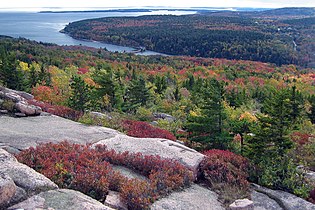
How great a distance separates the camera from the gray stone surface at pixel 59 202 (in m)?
7.36

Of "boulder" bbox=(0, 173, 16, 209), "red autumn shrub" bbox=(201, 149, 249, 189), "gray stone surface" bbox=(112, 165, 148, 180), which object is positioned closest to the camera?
"boulder" bbox=(0, 173, 16, 209)

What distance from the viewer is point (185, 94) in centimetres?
5412

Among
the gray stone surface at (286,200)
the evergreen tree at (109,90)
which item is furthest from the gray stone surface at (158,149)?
the evergreen tree at (109,90)

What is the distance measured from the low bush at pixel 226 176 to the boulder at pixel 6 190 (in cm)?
584

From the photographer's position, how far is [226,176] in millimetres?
11398

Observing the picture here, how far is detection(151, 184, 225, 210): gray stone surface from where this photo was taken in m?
9.08

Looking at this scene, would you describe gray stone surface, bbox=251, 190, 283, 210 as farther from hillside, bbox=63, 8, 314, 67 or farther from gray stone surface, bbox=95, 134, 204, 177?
hillside, bbox=63, 8, 314, 67

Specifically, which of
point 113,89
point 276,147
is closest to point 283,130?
point 276,147

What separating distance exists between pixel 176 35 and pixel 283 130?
165 m

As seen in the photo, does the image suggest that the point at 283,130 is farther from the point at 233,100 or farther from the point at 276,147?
the point at 233,100

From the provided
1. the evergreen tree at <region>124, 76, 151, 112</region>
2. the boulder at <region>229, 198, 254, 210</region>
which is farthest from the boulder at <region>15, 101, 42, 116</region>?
the evergreen tree at <region>124, 76, 151, 112</region>

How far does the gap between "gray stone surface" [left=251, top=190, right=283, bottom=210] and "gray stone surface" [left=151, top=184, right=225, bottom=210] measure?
3.98 ft

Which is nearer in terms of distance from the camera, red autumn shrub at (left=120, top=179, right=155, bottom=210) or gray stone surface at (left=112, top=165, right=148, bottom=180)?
red autumn shrub at (left=120, top=179, right=155, bottom=210)

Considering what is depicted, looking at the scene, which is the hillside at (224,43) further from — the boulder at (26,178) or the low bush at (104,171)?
the boulder at (26,178)
